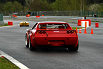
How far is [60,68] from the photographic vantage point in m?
9.03

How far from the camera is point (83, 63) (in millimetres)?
9984

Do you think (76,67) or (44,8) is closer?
(76,67)

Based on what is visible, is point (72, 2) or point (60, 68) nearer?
point (60, 68)

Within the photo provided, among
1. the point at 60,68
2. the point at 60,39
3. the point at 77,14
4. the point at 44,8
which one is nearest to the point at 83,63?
the point at 60,68

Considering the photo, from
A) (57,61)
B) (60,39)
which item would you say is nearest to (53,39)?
(60,39)

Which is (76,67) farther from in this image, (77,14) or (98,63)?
(77,14)

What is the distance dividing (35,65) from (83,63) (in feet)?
4.81

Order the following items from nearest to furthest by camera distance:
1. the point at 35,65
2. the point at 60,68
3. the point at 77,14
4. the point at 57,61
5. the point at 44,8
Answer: the point at 60,68, the point at 35,65, the point at 57,61, the point at 77,14, the point at 44,8

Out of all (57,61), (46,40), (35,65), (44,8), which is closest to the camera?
(35,65)

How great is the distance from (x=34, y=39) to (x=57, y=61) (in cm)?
264

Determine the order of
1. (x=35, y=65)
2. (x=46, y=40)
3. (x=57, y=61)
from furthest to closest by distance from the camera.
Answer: (x=46, y=40) < (x=57, y=61) < (x=35, y=65)

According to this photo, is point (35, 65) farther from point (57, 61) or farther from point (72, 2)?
point (72, 2)

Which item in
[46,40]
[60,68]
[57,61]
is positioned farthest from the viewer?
[46,40]

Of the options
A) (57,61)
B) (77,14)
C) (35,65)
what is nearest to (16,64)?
(35,65)
